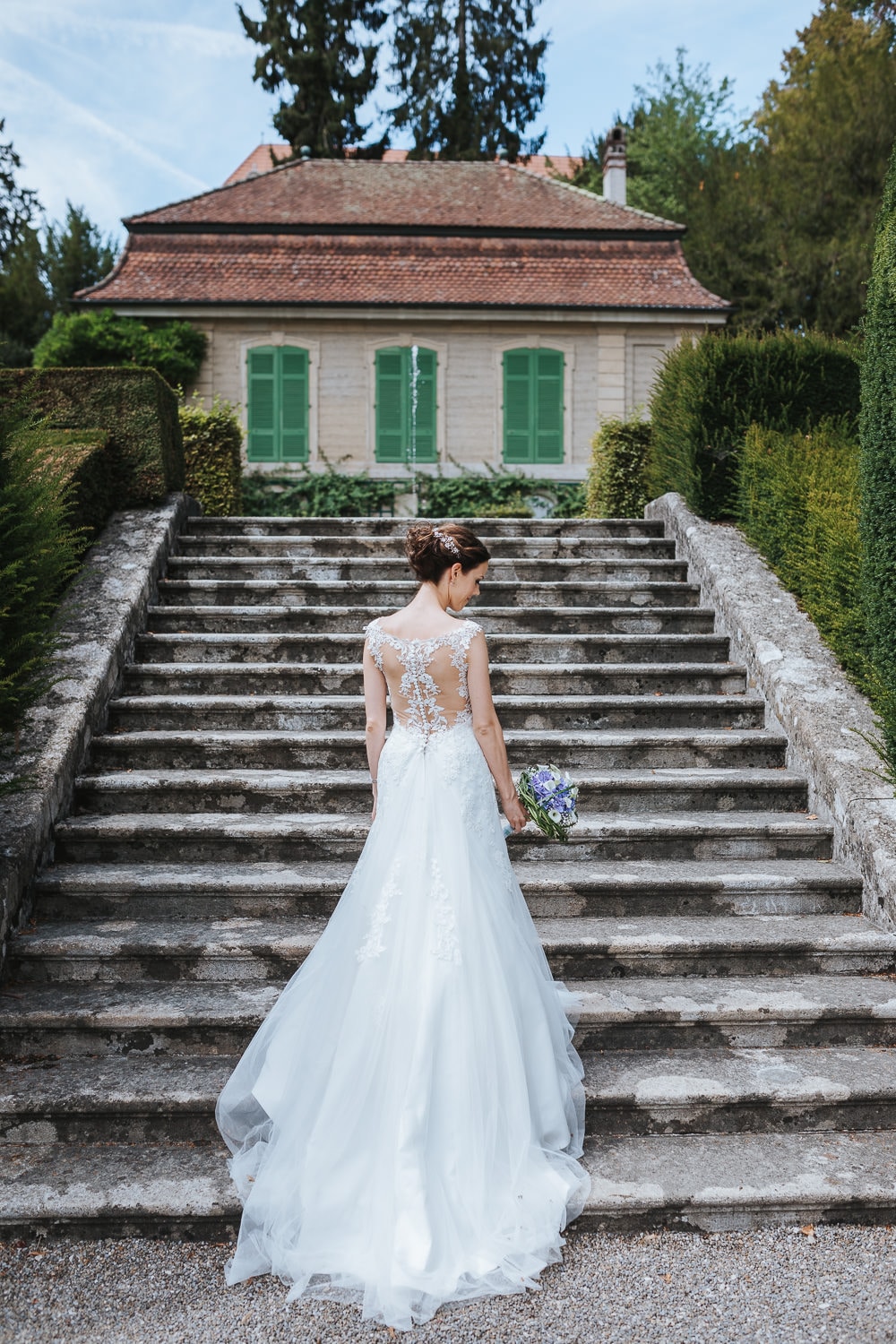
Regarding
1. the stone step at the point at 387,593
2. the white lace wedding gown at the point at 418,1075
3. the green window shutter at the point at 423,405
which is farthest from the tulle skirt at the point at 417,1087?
the green window shutter at the point at 423,405

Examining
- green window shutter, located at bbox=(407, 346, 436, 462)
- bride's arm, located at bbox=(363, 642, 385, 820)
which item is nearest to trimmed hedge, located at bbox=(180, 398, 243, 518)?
green window shutter, located at bbox=(407, 346, 436, 462)

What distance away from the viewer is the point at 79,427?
6.88 m

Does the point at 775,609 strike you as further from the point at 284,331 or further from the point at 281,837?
the point at 284,331

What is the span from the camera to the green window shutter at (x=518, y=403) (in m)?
14.4

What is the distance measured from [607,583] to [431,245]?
405 inches

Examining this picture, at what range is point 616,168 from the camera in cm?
1691

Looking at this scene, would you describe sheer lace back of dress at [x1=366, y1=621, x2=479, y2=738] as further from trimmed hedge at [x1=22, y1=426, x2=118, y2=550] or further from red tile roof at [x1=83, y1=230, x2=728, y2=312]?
red tile roof at [x1=83, y1=230, x2=728, y2=312]

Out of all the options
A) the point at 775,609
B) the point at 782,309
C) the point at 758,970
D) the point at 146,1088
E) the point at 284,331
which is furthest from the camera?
the point at 782,309

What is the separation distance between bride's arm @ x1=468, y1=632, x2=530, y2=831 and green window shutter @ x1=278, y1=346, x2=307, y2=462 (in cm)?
1201

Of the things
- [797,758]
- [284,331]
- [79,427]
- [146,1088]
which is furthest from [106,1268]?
[284,331]

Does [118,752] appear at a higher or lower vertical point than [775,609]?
lower

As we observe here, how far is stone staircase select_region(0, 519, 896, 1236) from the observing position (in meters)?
2.95

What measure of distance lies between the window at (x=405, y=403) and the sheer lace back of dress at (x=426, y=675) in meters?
11.8

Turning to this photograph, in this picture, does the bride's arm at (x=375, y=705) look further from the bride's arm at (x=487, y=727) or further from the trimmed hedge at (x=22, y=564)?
the trimmed hedge at (x=22, y=564)
